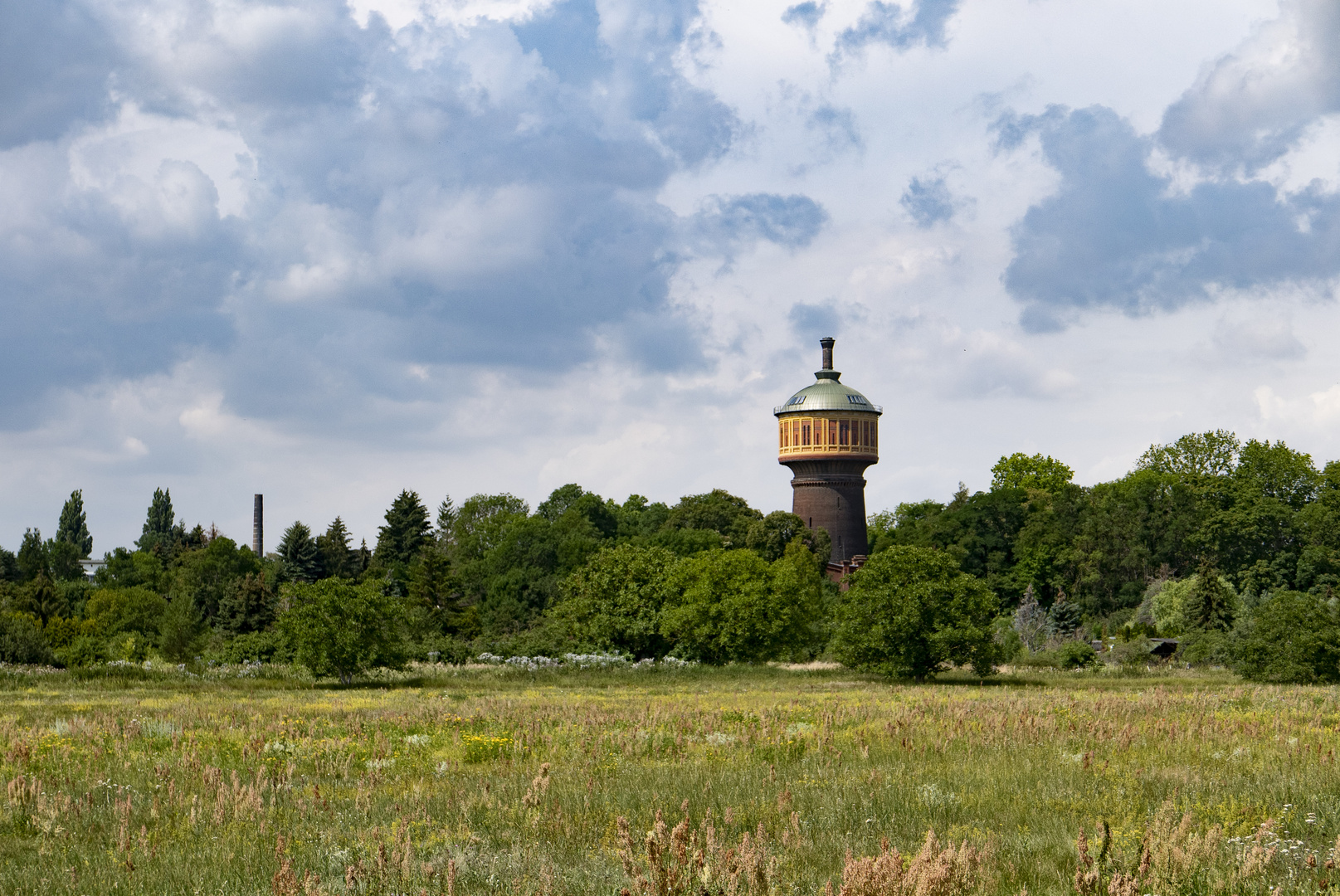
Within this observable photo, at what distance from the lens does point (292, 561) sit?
4311 inches

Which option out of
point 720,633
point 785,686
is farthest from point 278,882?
point 720,633

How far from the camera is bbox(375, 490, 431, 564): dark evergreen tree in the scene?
117m

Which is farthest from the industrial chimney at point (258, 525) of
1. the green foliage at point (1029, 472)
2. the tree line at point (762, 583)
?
the green foliage at point (1029, 472)

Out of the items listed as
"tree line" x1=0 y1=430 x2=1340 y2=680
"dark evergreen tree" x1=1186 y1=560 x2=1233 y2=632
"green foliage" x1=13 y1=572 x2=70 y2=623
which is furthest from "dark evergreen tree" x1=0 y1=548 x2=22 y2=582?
"dark evergreen tree" x1=1186 y1=560 x2=1233 y2=632

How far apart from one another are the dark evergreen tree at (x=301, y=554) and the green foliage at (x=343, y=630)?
6225cm

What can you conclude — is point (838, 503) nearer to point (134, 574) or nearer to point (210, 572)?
point (210, 572)

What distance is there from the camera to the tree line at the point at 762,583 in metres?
48.3

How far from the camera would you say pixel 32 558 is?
370 ft

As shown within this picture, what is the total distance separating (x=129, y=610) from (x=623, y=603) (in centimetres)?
4859

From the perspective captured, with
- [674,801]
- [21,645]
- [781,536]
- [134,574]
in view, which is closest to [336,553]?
[134,574]

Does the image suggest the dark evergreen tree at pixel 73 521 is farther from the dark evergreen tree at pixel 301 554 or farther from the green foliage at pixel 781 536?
the green foliage at pixel 781 536

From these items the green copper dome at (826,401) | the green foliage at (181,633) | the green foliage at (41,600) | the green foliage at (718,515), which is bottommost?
the green foliage at (181,633)

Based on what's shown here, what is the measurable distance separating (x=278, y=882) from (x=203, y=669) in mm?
47944

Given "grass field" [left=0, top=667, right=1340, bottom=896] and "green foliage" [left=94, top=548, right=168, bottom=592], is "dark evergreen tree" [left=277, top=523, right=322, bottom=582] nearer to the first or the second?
"green foliage" [left=94, top=548, right=168, bottom=592]
